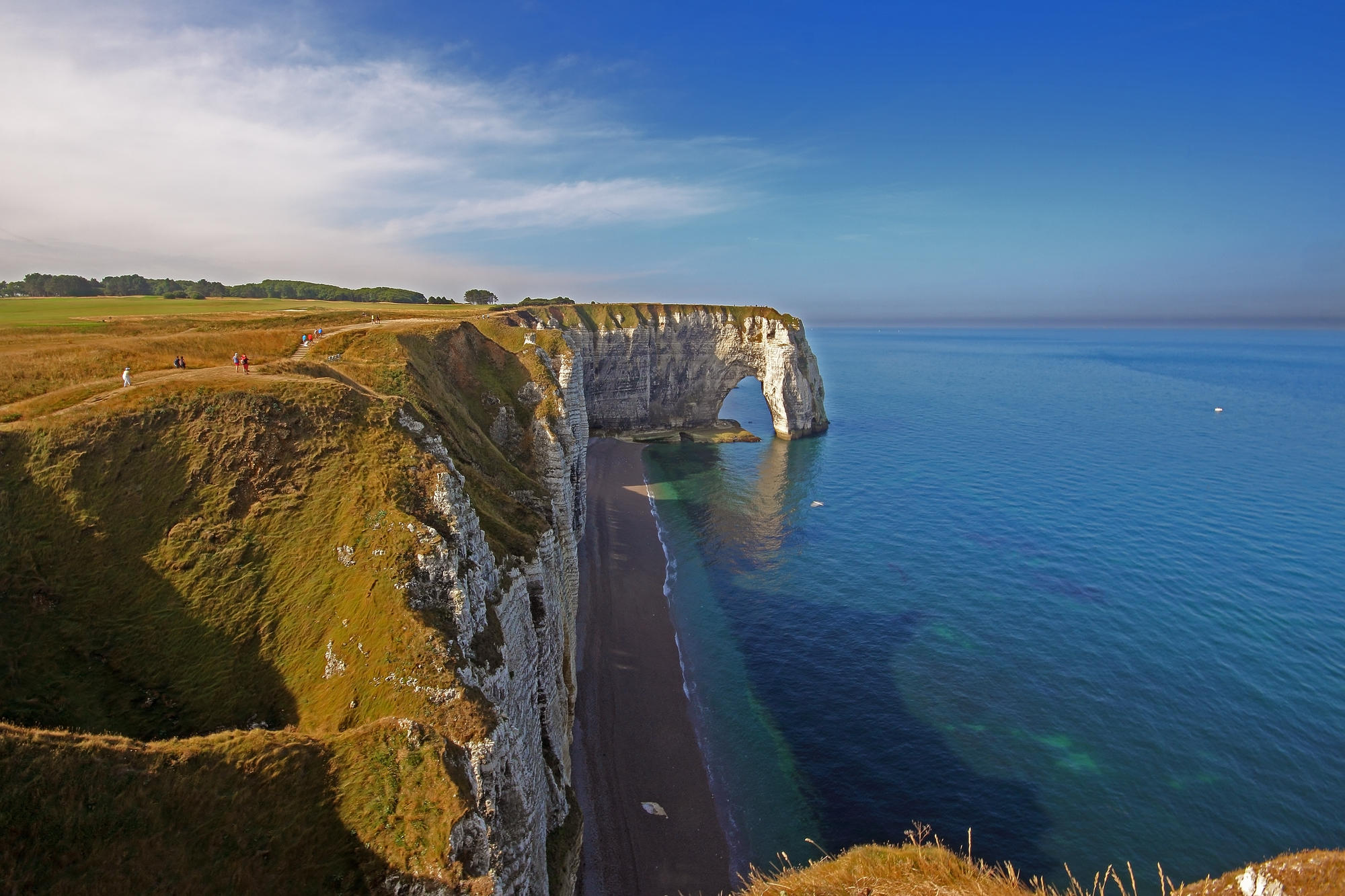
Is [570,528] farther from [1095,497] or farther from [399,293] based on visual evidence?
[399,293]

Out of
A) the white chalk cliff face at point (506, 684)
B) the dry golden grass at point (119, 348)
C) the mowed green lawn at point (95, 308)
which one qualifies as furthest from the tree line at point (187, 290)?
the white chalk cliff face at point (506, 684)

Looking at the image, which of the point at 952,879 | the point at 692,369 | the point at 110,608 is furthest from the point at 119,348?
the point at 692,369

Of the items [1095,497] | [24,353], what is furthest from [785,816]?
[1095,497]

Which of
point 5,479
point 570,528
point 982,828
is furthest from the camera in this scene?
point 570,528

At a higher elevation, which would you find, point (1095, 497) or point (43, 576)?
point (43, 576)

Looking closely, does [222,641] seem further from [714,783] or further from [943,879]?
→ [714,783]

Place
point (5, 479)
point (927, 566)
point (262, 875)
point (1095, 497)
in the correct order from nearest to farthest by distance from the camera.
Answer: point (262, 875) → point (5, 479) → point (927, 566) → point (1095, 497)

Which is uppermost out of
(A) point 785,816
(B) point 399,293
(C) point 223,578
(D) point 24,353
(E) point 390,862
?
(B) point 399,293
